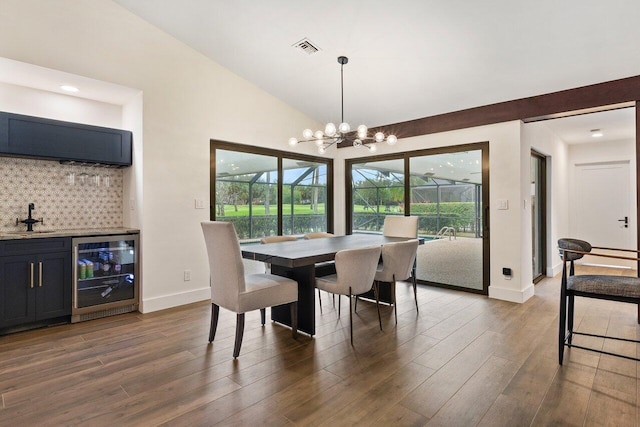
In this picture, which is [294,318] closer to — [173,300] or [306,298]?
[306,298]

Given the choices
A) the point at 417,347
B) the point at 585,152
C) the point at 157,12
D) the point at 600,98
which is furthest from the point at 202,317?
the point at 585,152

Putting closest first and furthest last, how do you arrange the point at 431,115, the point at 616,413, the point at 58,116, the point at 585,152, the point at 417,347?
the point at 616,413
the point at 417,347
the point at 58,116
the point at 431,115
the point at 585,152

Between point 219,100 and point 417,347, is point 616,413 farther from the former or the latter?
point 219,100

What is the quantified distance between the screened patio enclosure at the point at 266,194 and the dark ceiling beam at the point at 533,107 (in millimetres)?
1708

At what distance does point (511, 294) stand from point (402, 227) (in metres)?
1.52

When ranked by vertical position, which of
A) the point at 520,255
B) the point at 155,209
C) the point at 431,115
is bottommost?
the point at 520,255

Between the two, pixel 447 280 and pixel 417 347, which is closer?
pixel 417 347

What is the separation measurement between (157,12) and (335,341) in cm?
372

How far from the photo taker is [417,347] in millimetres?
2754

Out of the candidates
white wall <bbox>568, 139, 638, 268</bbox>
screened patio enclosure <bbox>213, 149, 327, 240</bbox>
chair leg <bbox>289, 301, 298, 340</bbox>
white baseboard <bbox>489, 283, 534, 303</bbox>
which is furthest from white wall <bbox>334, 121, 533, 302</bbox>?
white wall <bbox>568, 139, 638, 268</bbox>

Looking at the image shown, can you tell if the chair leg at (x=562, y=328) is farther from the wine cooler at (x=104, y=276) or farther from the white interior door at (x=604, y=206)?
the white interior door at (x=604, y=206)

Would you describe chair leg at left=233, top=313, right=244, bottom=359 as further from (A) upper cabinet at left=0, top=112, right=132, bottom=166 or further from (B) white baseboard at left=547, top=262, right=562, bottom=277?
(B) white baseboard at left=547, top=262, right=562, bottom=277

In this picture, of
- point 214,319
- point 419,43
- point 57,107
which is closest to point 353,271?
point 214,319

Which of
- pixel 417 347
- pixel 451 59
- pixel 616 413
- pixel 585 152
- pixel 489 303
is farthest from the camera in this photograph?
pixel 585 152
